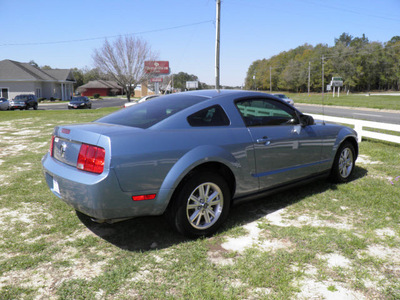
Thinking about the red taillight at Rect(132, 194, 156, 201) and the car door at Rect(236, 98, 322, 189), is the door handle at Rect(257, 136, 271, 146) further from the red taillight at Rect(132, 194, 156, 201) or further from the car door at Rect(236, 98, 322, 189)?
the red taillight at Rect(132, 194, 156, 201)

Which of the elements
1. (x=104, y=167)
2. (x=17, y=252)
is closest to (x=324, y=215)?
(x=104, y=167)

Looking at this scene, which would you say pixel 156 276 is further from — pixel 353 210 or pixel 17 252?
pixel 353 210

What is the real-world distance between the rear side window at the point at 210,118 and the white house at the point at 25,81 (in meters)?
52.5

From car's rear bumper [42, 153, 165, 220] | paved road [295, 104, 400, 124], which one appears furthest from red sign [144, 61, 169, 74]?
car's rear bumper [42, 153, 165, 220]

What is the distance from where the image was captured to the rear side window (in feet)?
11.4

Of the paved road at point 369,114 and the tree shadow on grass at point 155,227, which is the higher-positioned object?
the paved road at point 369,114

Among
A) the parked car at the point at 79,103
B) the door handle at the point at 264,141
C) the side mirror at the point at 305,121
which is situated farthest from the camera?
the parked car at the point at 79,103

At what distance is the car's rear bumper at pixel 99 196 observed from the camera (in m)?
2.88

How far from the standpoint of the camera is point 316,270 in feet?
9.37

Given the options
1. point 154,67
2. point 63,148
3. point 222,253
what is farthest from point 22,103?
point 222,253

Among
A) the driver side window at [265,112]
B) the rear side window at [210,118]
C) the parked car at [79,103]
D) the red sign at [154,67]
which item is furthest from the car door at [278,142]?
the red sign at [154,67]

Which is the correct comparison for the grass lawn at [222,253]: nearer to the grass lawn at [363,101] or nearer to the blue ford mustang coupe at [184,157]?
the blue ford mustang coupe at [184,157]

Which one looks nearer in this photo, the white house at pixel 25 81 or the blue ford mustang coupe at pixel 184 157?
the blue ford mustang coupe at pixel 184 157

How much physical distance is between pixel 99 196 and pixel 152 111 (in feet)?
4.19
